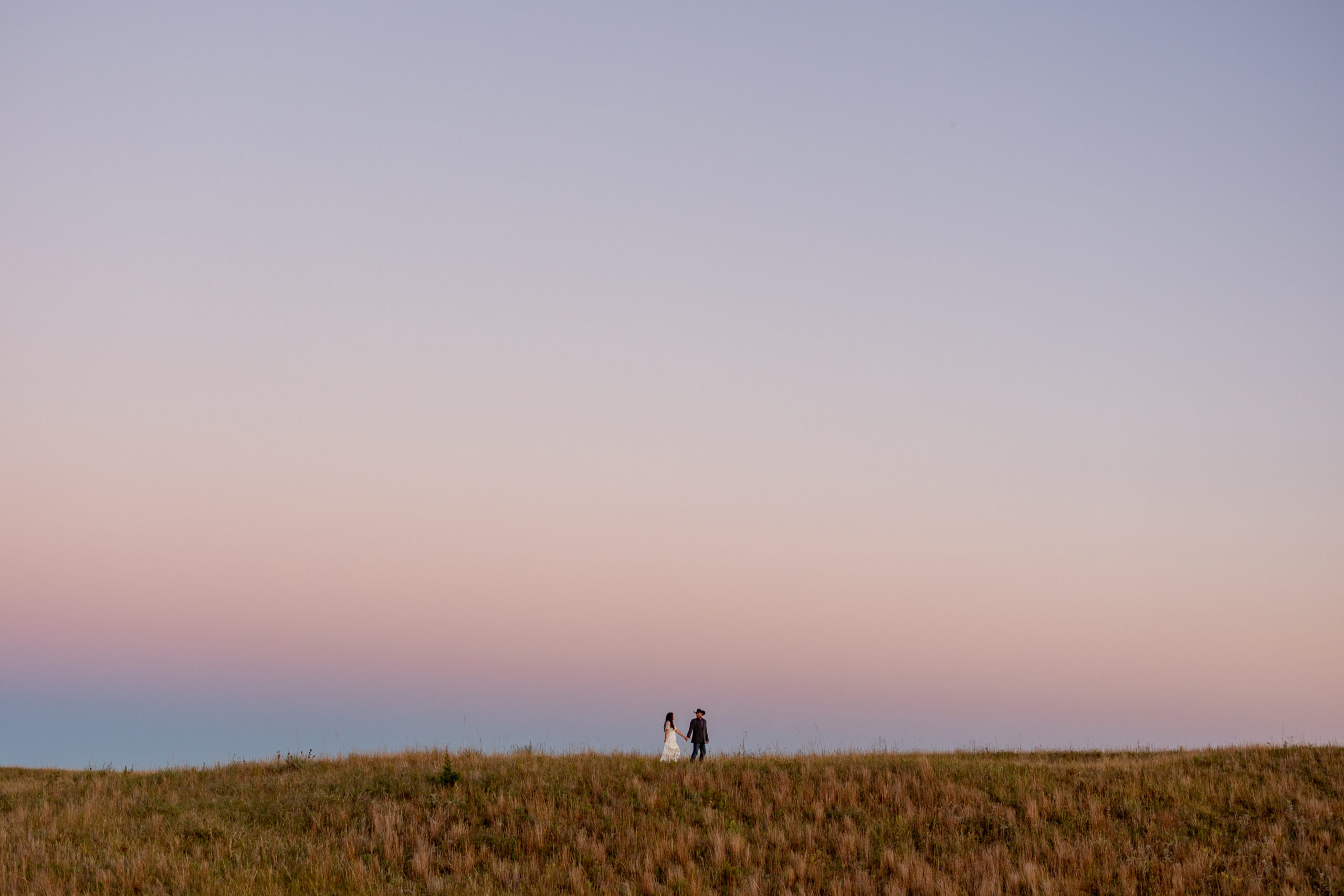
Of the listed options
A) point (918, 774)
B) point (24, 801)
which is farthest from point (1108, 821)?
point (24, 801)

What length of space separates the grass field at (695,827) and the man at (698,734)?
100 centimetres

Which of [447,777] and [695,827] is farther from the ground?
[447,777]

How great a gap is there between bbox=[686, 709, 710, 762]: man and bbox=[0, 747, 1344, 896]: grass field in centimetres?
100

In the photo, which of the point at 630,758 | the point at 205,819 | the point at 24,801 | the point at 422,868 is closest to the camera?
the point at 422,868

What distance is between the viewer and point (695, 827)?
72.4 feet

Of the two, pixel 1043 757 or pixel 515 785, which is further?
pixel 1043 757

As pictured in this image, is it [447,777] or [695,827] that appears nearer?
[695,827]

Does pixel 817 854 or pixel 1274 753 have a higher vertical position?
pixel 1274 753

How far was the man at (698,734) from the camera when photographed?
91.5ft

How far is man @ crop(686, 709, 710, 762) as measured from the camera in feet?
91.5

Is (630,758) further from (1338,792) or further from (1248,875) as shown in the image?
(1338,792)

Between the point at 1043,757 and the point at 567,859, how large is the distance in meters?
17.1

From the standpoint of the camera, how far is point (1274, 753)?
28.1 m

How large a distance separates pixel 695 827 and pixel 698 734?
5.83 meters
